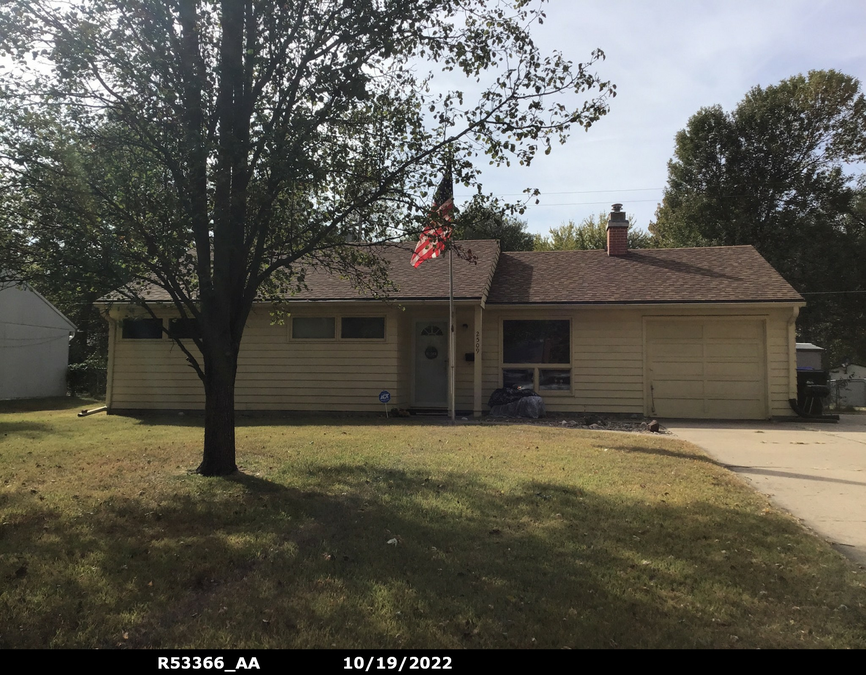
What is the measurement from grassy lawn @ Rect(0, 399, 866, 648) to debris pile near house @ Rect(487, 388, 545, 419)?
17.9 ft

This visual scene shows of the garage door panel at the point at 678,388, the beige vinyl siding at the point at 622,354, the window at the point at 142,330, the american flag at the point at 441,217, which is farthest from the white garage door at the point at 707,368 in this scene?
the window at the point at 142,330

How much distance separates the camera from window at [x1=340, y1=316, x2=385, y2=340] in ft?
44.2

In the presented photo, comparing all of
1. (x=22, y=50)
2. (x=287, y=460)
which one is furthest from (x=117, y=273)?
(x=287, y=460)

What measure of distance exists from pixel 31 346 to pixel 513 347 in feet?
65.8

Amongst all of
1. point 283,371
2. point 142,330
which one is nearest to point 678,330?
point 283,371

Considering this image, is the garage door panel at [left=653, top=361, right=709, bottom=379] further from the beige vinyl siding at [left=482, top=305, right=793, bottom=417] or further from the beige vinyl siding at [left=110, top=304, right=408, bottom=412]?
the beige vinyl siding at [left=110, top=304, right=408, bottom=412]

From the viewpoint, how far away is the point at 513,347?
13945 mm

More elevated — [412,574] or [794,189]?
[794,189]

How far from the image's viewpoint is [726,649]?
2.85 m
